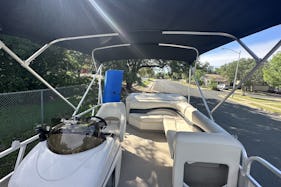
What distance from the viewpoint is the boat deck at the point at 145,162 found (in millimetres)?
3139

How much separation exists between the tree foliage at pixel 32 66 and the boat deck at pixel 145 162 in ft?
19.9

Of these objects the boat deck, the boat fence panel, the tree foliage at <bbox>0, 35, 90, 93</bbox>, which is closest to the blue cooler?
the boat fence panel

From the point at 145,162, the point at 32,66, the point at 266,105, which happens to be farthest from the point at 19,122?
the point at 266,105

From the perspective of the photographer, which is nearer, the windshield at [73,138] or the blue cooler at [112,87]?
the windshield at [73,138]

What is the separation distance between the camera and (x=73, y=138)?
2340 millimetres

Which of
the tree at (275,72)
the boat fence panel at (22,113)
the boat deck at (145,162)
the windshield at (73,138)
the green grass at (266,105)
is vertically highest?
the tree at (275,72)

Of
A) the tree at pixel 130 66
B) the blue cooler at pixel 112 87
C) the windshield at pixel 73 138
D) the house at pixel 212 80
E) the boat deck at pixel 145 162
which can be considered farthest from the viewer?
the house at pixel 212 80

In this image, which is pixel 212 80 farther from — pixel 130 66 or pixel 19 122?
pixel 19 122

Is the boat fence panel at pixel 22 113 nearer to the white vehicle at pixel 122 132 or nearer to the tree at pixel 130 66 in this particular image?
the white vehicle at pixel 122 132

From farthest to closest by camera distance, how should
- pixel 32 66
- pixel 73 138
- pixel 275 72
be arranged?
1. pixel 275 72
2. pixel 32 66
3. pixel 73 138

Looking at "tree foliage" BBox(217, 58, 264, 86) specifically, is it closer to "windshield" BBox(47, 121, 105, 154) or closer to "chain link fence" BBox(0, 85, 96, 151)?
"chain link fence" BBox(0, 85, 96, 151)

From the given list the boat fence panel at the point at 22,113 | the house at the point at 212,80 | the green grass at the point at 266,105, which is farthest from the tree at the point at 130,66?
the house at the point at 212,80

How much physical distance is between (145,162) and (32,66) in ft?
27.5

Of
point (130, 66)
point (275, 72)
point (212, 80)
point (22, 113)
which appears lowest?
point (22, 113)
